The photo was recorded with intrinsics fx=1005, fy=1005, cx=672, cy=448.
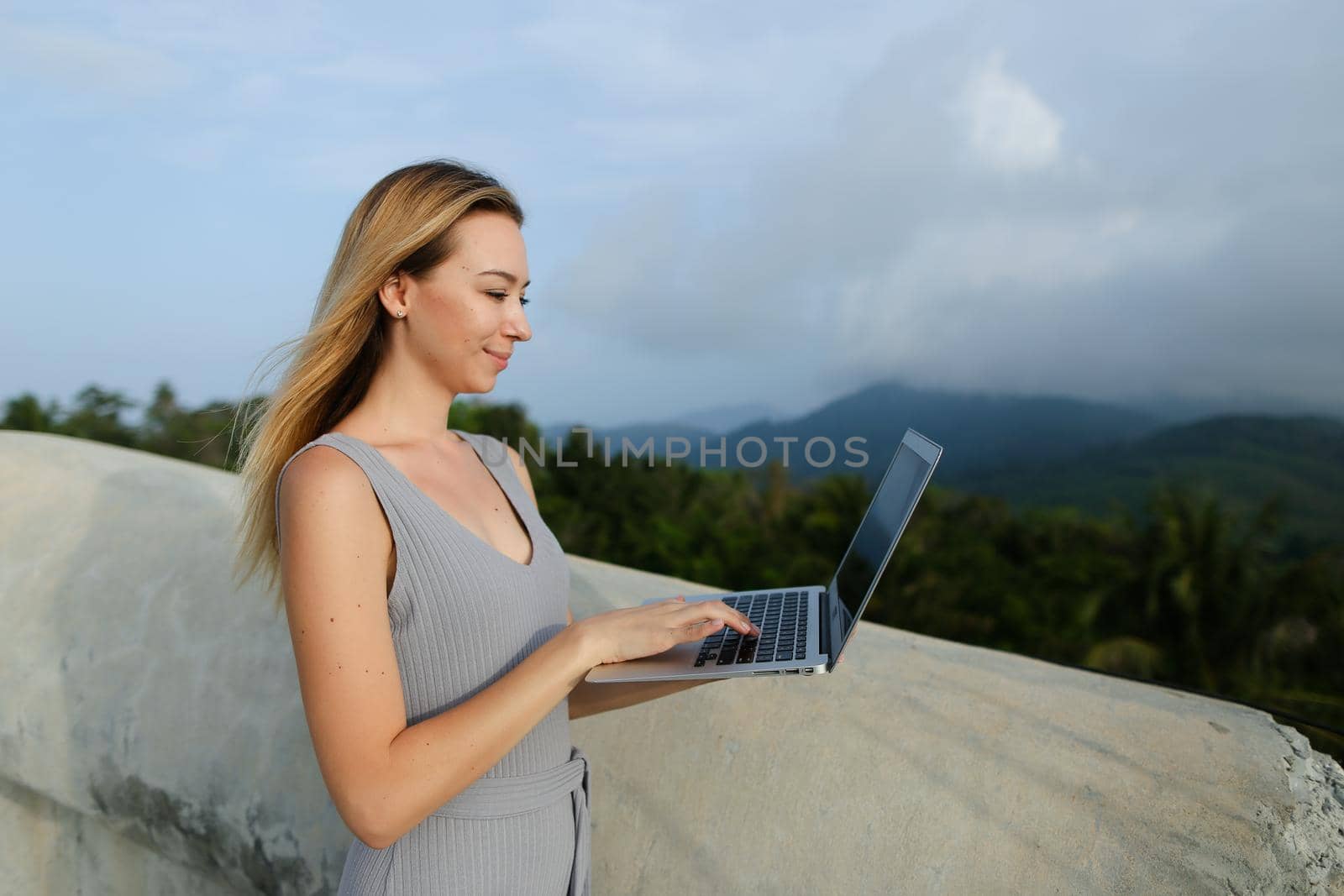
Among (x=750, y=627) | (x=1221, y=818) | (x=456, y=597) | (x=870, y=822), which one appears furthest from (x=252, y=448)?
(x=1221, y=818)

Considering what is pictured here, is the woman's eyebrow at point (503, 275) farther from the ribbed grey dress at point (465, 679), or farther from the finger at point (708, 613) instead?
Answer: the finger at point (708, 613)

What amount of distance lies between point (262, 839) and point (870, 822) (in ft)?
5.22

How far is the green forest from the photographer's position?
10.4 m

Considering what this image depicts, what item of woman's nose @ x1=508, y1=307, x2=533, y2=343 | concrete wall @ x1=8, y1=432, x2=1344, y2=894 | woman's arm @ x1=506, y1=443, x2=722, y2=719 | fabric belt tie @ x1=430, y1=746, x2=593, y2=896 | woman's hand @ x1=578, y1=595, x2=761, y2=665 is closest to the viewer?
woman's hand @ x1=578, y1=595, x2=761, y2=665

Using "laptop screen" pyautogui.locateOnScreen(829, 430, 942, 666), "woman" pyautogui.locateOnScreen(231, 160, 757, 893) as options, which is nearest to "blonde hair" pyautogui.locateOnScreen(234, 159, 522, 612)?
"woman" pyautogui.locateOnScreen(231, 160, 757, 893)

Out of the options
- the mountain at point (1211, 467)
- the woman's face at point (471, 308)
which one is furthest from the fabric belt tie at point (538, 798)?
the mountain at point (1211, 467)

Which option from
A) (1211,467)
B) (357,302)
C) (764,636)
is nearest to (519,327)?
(357,302)

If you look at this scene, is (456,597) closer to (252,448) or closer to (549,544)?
(549,544)

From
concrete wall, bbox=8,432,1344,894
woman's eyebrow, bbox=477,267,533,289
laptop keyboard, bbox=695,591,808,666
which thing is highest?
woman's eyebrow, bbox=477,267,533,289

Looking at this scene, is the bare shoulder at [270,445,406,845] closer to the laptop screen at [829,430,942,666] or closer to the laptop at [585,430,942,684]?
the laptop at [585,430,942,684]

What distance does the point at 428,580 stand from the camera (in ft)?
5.30

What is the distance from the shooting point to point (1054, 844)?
208 cm

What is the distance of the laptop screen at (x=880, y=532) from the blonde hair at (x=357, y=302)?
0.92 meters

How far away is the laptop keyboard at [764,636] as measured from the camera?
1.74 m
